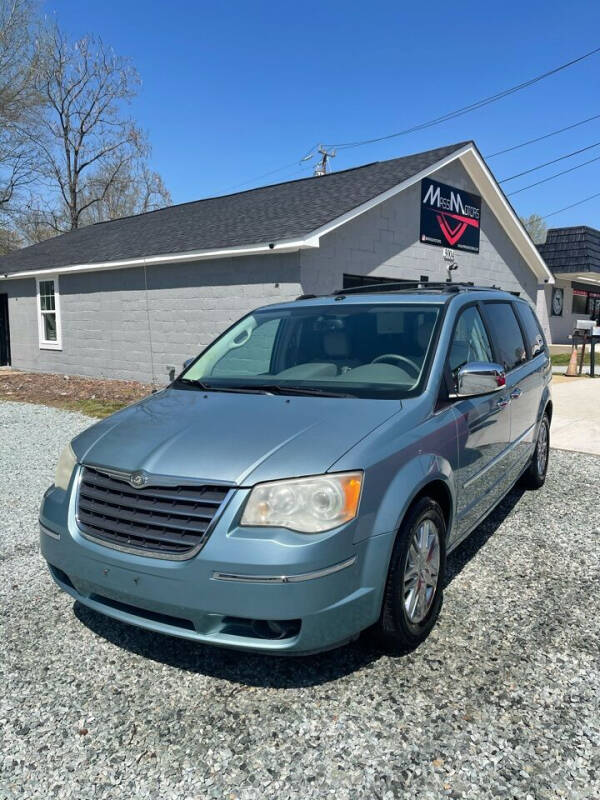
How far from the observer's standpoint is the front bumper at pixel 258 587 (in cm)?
236

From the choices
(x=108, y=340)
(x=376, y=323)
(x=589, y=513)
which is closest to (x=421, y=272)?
(x=108, y=340)

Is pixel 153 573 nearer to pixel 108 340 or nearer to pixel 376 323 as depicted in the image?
pixel 376 323

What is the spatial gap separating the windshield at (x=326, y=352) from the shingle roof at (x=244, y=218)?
20.2ft

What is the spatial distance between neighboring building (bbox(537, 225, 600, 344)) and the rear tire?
17988 mm

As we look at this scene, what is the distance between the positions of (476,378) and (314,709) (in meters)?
1.86

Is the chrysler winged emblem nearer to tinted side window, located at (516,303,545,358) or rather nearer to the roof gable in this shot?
tinted side window, located at (516,303,545,358)

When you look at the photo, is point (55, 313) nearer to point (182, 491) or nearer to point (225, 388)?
point (225, 388)

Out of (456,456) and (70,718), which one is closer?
(70,718)

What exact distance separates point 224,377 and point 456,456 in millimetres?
1532

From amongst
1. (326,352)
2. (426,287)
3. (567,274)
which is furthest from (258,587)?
(567,274)

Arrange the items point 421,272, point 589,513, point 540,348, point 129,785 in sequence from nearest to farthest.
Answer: point 129,785
point 589,513
point 540,348
point 421,272

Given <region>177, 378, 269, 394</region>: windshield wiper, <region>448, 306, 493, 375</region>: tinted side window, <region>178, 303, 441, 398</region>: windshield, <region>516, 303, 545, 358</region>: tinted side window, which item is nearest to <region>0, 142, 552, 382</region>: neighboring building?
<region>516, 303, 545, 358</region>: tinted side window

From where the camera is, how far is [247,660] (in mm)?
2947

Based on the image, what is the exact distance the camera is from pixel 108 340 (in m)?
14.8
